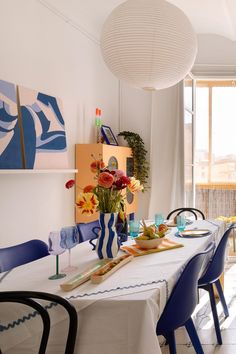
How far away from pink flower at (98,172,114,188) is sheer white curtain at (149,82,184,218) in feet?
8.29

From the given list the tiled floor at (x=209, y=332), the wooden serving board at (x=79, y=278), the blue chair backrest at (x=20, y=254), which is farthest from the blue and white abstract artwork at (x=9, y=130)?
the tiled floor at (x=209, y=332)

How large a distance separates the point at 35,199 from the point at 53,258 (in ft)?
3.35

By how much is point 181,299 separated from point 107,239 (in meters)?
0.48

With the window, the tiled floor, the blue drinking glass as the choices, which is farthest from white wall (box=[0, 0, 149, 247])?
the window

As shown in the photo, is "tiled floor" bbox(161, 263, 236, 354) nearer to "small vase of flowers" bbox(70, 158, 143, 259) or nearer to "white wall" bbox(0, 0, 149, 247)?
"small vase of flowers" bbox(70, 158, 143, 259)

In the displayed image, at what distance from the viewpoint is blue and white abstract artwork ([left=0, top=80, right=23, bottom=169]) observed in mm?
2385

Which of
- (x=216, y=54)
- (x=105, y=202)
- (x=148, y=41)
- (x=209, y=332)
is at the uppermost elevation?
(x=216, y=54)

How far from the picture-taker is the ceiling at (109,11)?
10.4 feet

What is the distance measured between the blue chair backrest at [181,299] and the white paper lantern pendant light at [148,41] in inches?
38.3

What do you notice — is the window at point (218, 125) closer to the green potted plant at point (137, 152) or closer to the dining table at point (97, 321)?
the green potted plant at point (137, 152)

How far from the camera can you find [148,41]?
1806mm

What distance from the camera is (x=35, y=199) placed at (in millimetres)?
2881

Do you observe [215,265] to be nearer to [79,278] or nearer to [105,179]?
[105,179]

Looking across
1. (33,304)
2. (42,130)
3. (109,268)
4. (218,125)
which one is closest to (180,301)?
(109,268)
